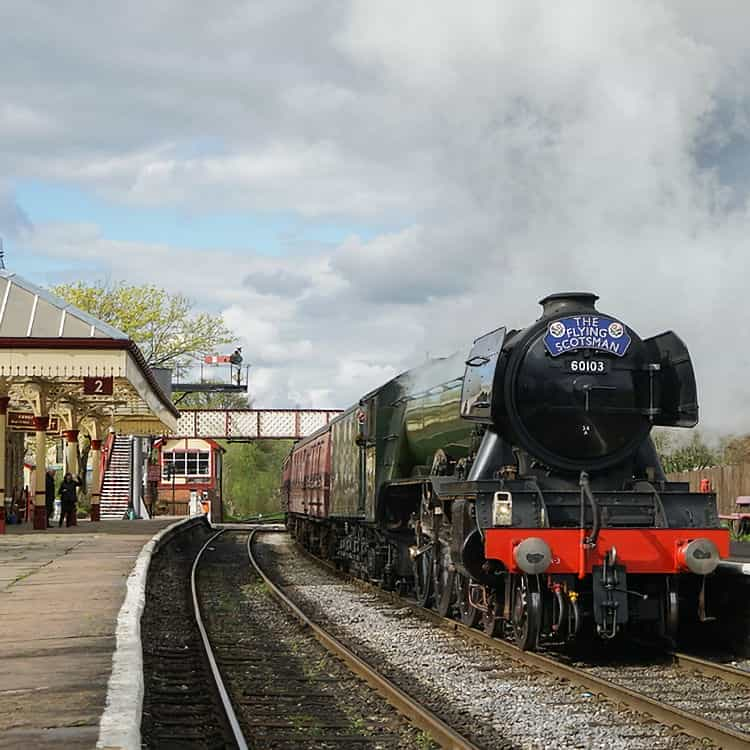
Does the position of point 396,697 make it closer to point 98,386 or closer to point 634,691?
point 634,691

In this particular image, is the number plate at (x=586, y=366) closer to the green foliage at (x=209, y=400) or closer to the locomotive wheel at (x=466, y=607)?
the locomotive wheel at (x=466, y=607)

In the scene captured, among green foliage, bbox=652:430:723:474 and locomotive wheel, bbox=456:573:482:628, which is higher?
green foliage, bbox=652:430:723:474

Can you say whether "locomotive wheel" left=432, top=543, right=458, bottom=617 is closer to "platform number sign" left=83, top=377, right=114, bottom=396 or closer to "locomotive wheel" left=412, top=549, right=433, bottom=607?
"locomotive wheel" left=412, top=549, right=433, bottom=607

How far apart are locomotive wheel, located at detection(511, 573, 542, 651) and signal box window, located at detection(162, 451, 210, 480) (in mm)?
47721

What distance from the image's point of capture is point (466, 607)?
38.7 feet

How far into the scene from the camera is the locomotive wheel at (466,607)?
1154 centimetres

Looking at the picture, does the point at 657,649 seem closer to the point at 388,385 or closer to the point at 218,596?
the point at 388,385

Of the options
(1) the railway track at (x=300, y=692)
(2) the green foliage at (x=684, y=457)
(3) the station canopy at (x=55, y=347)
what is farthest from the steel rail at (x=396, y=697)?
(2) the green foliage at (x=684, y=457)

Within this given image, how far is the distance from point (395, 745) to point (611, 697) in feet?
6.27

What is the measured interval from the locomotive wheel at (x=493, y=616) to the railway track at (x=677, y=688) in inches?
3.4

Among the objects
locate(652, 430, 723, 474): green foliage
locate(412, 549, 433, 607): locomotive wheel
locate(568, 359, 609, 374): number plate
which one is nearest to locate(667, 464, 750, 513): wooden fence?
locate(652, 430, 723, 474): green foliage

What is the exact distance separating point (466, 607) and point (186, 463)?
4672 cm

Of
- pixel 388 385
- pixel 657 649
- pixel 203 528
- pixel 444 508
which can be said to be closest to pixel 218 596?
pixel 388 385

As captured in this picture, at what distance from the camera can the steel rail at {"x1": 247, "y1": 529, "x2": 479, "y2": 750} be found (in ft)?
22.2
